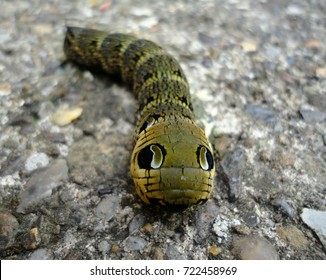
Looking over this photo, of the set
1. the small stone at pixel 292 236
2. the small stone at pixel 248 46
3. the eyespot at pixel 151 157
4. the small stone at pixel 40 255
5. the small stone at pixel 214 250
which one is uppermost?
the eyespot at pixel 151 157

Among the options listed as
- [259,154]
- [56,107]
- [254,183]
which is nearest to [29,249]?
[56,107]

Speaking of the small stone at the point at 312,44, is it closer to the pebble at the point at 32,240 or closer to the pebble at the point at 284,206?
the pebble at the point at 284,206

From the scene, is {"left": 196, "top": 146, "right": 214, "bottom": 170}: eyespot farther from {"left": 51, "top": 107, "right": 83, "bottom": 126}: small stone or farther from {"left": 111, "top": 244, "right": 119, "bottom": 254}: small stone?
{"left": 51, "top": 107, "right": 83, "bottom": 126}: small stone

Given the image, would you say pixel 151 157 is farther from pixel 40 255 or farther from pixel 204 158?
pixel 40 255

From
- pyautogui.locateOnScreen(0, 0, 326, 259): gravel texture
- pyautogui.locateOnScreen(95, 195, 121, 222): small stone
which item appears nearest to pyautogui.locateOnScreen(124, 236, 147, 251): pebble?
pyautogui.locateOnScreen(0, 0, 326, 259): gravel texture

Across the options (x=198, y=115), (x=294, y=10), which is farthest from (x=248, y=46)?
(x=198, y=115)

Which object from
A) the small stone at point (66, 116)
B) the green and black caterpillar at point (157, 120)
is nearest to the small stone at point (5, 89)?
the small stone at point (66, 116)
